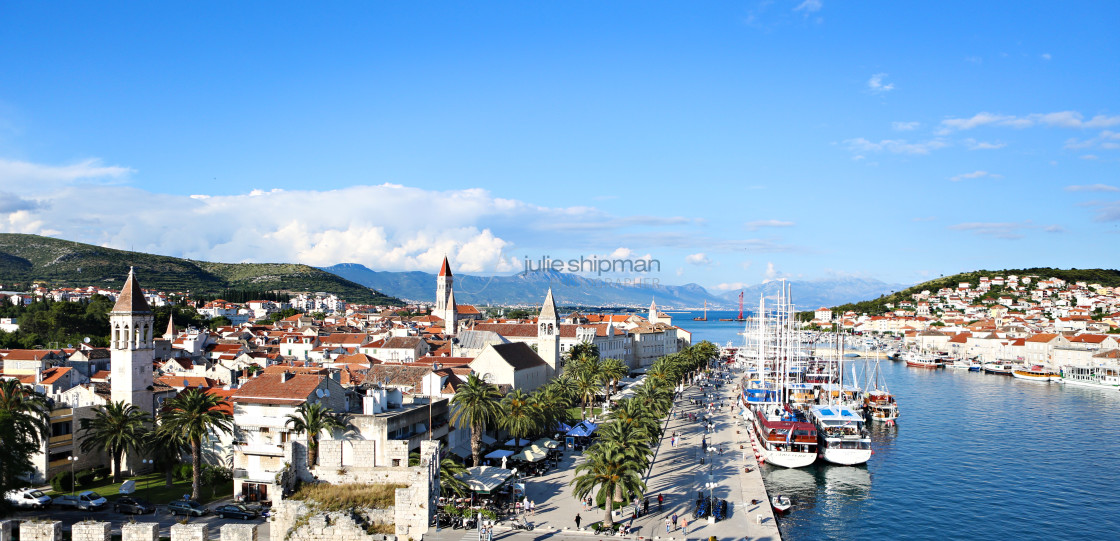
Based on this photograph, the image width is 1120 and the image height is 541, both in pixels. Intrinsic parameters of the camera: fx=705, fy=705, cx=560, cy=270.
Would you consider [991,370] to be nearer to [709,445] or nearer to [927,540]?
[709,445]

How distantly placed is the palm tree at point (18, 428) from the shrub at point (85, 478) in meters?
2.65

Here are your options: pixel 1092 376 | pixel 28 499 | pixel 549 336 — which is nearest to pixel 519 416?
pixel 28 499

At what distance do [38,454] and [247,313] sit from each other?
509ft

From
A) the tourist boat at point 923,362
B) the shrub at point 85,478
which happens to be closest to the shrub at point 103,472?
the shrub at point 85,478

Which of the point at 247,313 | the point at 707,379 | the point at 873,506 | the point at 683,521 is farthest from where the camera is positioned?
the point at 247,313

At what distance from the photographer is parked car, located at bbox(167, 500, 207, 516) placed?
34219 mm

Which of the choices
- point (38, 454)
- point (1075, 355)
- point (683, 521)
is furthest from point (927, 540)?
point (1075, 355)

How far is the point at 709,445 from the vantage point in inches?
2307

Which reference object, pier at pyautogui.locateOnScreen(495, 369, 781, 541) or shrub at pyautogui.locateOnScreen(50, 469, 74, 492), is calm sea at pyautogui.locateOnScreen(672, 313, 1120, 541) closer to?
pier at pyautogui.locateOnScreen(495, 369, 781, 541)

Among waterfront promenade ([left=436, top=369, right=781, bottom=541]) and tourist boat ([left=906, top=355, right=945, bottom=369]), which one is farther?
tourist boat ([left=906, top=355, right=945, bottom=369])

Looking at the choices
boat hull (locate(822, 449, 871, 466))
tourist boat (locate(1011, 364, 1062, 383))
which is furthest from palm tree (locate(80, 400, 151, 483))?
tourist boat (locate(1011, 364, 1062, 383))

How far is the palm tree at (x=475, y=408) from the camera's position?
1754 inches

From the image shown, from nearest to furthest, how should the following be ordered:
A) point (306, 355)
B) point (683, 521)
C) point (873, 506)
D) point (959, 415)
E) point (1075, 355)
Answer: point (683, 521) < point (873, 506) < point (959, 415) < point (306, 355) < point (1075, 355)

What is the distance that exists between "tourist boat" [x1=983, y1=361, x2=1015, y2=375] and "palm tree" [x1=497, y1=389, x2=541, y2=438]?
402ft
